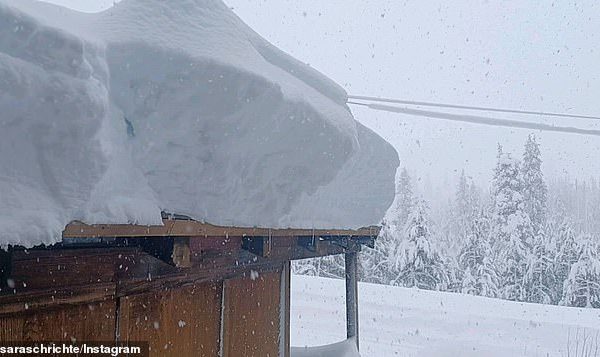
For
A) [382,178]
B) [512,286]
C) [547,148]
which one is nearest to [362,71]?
[547,148]

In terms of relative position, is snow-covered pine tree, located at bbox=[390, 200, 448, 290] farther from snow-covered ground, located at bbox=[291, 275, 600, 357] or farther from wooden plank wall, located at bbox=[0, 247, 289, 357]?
wooden plank wall, located at bbox=[0, 247, 289, 357]

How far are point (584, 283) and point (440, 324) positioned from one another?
12.2m

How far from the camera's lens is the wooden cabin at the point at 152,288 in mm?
2256

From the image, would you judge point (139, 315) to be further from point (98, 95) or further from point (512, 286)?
point (512, 286)

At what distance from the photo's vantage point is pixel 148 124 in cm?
223

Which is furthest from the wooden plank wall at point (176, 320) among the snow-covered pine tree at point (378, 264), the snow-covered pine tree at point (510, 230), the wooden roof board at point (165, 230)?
the snow-covered pine tree at point (378, 264)

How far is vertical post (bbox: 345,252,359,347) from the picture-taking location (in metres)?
8.25

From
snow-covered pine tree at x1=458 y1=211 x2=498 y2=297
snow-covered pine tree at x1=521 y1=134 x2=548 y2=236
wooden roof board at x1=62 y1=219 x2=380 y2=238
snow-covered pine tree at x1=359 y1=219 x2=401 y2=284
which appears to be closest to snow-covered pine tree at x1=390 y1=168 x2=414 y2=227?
snow-covered pine tree at x1=359 y1=219 x2=401 y2=284

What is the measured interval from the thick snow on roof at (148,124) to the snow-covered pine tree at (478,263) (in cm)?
3019

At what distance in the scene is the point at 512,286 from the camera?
29812 millimetres

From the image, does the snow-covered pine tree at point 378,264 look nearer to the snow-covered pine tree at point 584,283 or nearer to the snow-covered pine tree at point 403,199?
the snow-covered pine tree at point 403,199

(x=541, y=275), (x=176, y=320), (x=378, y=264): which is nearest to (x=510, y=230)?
(x=541, y=275)

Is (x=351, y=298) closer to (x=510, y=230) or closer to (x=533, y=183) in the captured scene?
(x=510, y=230)

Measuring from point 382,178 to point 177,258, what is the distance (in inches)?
151
